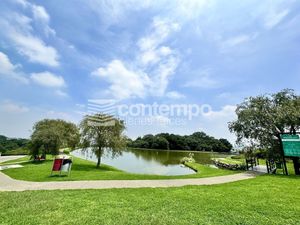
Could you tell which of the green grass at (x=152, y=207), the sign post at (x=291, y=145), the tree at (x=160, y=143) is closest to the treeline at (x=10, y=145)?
the green grass at (x=152, y=207)

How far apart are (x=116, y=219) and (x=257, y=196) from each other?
501 centimetres

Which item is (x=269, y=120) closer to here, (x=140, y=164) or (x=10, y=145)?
(x=140, y=164)

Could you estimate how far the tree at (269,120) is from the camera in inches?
548

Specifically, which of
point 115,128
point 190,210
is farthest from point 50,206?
point 115,128

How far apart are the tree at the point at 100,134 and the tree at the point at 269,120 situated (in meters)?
9.97

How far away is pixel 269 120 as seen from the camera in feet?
47.4

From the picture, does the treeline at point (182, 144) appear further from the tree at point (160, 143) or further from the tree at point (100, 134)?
the tree at point (100, 134)

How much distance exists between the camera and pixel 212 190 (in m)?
7.79

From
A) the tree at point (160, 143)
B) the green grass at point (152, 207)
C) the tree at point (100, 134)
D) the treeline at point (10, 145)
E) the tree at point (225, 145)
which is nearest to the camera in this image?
the green grass at point (152, 207)

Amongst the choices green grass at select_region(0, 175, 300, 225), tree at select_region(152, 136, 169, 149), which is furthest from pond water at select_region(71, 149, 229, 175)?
tree at select_region(152, 136, 169, 149)

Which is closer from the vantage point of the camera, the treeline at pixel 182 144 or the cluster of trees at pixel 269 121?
the cluster of trees at pixel 269 121

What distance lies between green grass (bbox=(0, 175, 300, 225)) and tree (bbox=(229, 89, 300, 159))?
762 cm

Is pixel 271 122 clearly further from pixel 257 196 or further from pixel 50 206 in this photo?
pixel 50 206

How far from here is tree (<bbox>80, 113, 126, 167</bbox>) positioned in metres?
17.8
